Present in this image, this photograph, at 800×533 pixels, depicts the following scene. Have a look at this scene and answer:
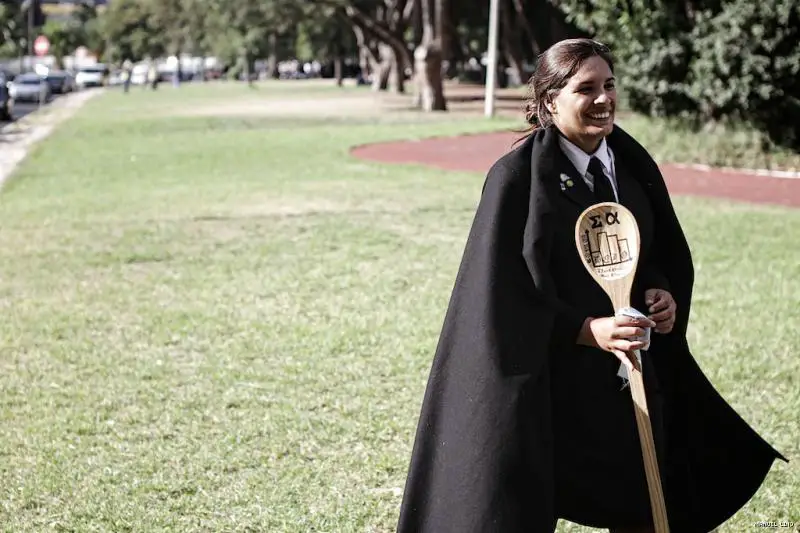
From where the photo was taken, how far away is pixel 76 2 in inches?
6358

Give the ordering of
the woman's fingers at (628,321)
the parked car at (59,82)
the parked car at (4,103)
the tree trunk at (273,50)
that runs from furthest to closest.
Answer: the tree trunk at (273,50) < the parked car at (59,82) < the parked car at (4,103) < the woman's fingers at (628,321)

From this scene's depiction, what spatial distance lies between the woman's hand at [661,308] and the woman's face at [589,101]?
452mm

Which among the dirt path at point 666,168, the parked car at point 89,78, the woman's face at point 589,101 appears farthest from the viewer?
the parked car at point 89,78

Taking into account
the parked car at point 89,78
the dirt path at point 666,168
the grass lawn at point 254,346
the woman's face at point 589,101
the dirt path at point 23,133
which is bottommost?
the parked car at point 89,78

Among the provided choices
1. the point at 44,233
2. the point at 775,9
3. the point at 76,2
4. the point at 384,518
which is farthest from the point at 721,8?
the point at 76,2

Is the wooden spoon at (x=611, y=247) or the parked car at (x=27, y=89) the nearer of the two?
the wooden spoon at (x=611, y=247)

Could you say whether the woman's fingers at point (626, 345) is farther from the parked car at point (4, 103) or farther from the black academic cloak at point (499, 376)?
the parked car at point (4, 103)

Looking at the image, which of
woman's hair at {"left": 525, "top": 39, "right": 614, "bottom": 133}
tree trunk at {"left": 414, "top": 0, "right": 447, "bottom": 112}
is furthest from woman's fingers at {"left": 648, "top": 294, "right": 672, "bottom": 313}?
tree trunk at {"left": 414, "top": 0, "right": 447, "bottom": 112}

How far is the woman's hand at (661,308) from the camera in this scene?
3.19 metres

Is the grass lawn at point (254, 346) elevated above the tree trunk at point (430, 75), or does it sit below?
below

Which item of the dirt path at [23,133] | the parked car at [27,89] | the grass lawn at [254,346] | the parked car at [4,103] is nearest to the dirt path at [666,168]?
the grass lawn at [254,346]

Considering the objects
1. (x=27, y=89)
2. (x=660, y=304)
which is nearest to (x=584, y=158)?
(x=660, y=304)

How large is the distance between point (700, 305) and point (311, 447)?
3.93 metres

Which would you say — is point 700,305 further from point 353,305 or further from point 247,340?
point 247,340
